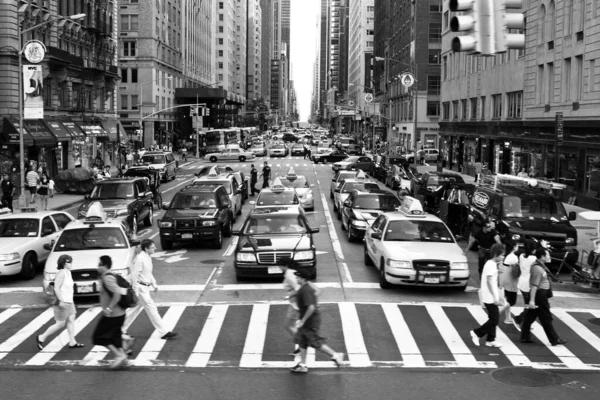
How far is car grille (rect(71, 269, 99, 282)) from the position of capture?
13.9m

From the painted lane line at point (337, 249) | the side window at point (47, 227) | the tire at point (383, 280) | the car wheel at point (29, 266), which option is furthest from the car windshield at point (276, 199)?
the tire at point (383, 280)

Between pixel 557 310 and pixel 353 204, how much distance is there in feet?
32.0

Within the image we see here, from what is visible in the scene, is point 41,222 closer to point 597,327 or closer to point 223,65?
point 597,327

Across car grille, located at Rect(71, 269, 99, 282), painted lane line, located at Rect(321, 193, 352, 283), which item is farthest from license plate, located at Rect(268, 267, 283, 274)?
car grille, located at Rect(71, 269, 99, 282)

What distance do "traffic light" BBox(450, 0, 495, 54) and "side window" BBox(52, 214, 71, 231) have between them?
1404 centimetres

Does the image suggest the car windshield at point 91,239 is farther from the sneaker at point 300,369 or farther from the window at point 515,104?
the window at point 515,104

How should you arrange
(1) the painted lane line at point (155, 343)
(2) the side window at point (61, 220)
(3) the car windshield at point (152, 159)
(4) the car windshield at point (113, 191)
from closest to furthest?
(1) the painted lane line at point (155, 343) < (2) the side window at point (61, 220) < (4) the car windshield at point (113, 191) < (3) the car windshield at point (152, 159)

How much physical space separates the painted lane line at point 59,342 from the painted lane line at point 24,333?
53 centimetres

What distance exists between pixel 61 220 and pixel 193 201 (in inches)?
171

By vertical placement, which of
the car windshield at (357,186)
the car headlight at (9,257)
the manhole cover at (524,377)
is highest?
the car windshield at (357,186)

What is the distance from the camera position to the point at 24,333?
12.2 m

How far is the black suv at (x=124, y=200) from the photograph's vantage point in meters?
23.6

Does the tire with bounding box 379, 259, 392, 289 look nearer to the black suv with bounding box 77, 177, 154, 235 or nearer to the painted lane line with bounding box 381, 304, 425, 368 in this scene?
the painted lane line with bounding box 381, 304, 425, 368

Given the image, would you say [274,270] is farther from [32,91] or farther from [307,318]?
[32,91]
